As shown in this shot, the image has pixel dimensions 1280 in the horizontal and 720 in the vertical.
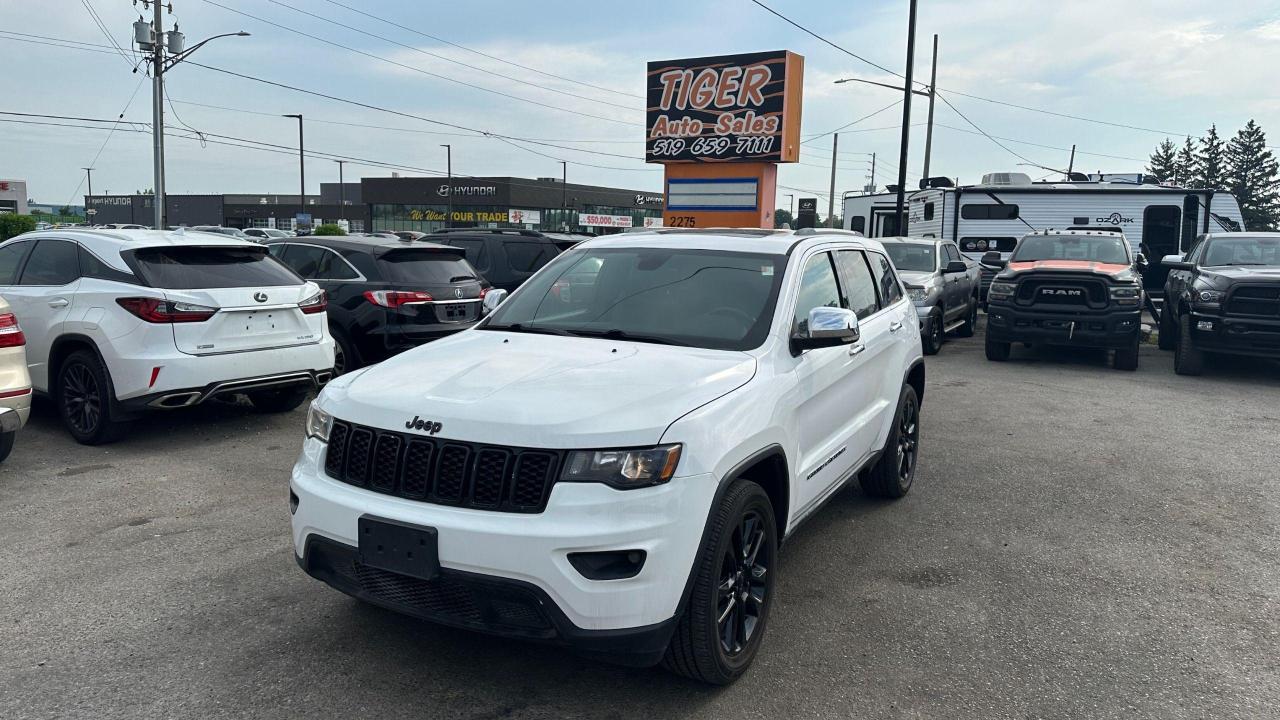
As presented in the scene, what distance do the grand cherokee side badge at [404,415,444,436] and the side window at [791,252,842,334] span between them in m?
1.72

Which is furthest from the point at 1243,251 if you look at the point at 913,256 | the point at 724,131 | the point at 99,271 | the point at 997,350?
the point at 99,271

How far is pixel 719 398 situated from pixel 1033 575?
241cm

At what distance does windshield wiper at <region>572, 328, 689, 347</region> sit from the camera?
3.99m

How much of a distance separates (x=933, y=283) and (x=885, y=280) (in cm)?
793

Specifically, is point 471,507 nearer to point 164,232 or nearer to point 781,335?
point 781,335

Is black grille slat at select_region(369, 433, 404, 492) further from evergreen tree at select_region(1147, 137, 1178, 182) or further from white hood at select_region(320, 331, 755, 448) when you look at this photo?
evergreen tree at select_region(1147, 137, 1178, 182)

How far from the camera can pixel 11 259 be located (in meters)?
7.71

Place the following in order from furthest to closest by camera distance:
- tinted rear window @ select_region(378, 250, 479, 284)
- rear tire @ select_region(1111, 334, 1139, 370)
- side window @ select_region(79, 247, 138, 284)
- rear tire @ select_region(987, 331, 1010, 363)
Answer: rear tire @ select_region(987, 331, 1010, 363) < rear tire @ select_region(1111, 334, 1139, 370) < tinted rear window @ select_region(378, 250, 479, 284) < side window @ select_region(79, 247, 138, 284)

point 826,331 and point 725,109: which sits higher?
point 725,109

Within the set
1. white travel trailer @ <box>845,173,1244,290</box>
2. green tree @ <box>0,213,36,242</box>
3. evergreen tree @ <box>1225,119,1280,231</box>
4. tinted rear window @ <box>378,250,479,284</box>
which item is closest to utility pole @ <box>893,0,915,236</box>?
white travel trailer @ <box>845,173,1244,290</box>

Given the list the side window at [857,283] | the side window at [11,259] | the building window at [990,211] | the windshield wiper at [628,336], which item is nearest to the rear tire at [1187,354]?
the building window at [990,211]

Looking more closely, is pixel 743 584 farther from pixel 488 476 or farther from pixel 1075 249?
pixel 1075 249

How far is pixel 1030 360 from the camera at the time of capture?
13.2 meters

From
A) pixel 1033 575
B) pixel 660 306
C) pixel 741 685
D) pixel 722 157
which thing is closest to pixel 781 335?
pixel 660 306
